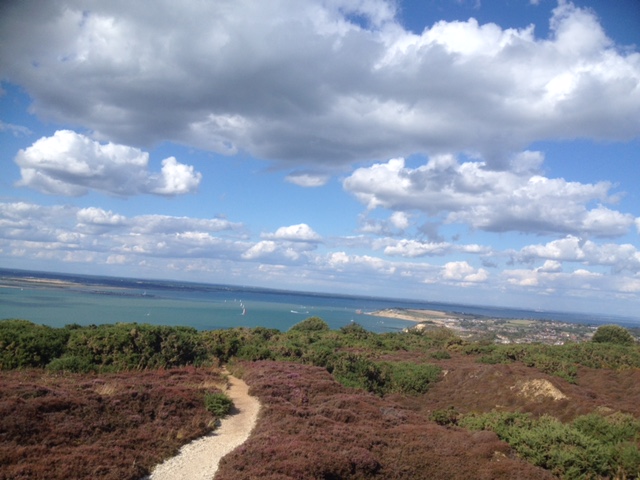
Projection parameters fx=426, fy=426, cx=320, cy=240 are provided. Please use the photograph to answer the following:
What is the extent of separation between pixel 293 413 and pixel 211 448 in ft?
11.9

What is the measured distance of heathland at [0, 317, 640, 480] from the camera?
9953 mm

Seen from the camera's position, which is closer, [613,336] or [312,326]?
[613,336]

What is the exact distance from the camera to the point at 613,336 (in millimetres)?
44312

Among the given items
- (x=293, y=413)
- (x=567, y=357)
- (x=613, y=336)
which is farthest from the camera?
(x=613, y=336)

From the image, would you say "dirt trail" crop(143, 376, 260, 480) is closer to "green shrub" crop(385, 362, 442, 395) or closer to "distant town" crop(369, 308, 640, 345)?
"green shrub" crop(385, 362, 442, 395)

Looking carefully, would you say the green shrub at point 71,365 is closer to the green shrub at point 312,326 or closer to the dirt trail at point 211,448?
the dirt trail at point 211,448

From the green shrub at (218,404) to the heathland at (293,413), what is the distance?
0.17ft

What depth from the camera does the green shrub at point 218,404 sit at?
1379 cm

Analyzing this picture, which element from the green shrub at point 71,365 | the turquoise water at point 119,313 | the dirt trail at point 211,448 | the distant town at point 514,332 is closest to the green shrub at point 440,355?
the dirt trail at point 211,448

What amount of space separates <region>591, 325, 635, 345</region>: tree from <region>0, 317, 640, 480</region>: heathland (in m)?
21.9

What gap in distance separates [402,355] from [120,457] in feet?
80.6

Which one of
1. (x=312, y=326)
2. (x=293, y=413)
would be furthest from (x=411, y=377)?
(x=312, y=326)

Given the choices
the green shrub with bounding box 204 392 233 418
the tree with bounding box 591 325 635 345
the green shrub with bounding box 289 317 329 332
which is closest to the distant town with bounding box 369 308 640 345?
the tree with bounding box 591 325 635 345

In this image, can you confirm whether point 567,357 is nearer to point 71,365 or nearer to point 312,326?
point 312,326
